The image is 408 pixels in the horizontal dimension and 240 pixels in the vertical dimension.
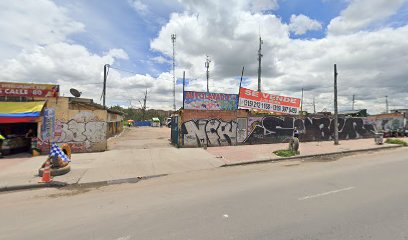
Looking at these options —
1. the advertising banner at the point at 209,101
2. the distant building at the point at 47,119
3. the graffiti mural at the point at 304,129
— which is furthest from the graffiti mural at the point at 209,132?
the distant building at the point at 47,119

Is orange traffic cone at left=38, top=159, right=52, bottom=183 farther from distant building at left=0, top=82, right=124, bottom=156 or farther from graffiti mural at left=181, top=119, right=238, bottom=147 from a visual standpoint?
graffiti mural at left=181, top=119, right=238, bottom=147

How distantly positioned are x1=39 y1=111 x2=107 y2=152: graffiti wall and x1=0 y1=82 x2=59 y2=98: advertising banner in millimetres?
1844

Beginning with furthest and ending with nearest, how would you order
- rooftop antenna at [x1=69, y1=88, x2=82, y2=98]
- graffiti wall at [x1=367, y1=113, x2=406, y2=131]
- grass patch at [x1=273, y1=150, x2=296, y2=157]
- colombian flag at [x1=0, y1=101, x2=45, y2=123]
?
graffiti wall at [x1=367, y1=113, x2=406, y2=131], rooftop antenna at [x1=69, y1=88, x2=82, y2=98], grass patch at [x1=273, y1=150, x2=296, y2=157], colombian flag at [x1=0, y1=101, x2=45, y2=123]

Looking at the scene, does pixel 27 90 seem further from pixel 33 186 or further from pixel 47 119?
pixel 33 186

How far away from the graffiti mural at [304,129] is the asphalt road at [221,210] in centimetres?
1192

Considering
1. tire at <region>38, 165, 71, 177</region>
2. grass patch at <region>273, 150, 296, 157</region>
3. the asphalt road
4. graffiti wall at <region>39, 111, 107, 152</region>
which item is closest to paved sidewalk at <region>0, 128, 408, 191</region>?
tire at <region>38, 165, 71, 177</region>

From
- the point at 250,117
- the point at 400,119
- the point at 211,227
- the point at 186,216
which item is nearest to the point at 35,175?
the point at 186,216

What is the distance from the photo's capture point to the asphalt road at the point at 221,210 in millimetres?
4535

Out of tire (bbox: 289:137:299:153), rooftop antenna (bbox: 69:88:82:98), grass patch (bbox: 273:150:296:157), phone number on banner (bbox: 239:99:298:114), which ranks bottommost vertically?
grass patch (bbox: 273:150:296:157)

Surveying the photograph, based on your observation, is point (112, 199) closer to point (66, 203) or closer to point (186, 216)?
point (66, 203)

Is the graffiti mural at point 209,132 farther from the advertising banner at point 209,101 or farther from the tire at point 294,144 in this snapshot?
the tire at point 294,144

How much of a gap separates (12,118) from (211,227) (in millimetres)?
14389

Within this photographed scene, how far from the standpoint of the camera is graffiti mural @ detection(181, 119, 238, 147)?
61.9ft

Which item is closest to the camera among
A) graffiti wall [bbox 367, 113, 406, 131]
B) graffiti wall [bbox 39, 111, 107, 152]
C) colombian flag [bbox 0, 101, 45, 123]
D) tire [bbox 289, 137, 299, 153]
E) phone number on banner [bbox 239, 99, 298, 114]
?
colombian flag [bbox 0, 101, 45, 123]
